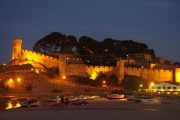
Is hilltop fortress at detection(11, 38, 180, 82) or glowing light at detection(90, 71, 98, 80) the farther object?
glowing light at detection(90, 71, 98, 80)

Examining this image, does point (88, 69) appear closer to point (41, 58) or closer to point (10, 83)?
point (41, 58)

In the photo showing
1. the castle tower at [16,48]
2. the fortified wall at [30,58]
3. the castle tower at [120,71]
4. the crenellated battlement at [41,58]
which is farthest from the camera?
the castle tower at [16,48]

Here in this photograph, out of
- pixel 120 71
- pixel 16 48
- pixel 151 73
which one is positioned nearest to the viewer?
pixel 120 71

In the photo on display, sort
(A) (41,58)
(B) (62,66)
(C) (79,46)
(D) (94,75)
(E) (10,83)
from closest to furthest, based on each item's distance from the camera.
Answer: (E) (10,83), (B) (62,66), (D) (94,75), (A) (41,58), (C) (79,46)

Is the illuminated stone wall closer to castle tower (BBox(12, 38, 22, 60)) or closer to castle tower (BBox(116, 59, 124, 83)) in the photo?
castle tower (BBox(116, 59, 124, 83))

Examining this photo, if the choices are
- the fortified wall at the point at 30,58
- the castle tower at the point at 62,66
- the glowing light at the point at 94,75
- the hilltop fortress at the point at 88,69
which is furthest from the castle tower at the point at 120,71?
the fortified wall at the point at 30,58

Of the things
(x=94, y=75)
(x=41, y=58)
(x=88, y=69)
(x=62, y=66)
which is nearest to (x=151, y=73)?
(x=94, y=75)

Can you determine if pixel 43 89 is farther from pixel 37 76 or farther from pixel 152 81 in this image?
pixel 152 81

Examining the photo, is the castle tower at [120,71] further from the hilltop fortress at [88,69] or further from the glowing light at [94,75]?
the glowing light at [94,75]

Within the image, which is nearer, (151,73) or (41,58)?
(151,73)

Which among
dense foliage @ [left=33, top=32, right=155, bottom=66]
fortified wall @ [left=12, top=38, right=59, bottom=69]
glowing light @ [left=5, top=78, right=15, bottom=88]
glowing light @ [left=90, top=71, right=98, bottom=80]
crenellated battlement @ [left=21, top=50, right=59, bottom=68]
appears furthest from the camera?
dense foliage @ [left=33, top=32, right=155, bottom=66]

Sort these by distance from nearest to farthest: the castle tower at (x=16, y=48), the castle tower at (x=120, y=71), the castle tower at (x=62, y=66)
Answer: the castle tower at (x=62, y=66), the castle tower at (x=120, y=71), the castle tower at (x=16, y=48)

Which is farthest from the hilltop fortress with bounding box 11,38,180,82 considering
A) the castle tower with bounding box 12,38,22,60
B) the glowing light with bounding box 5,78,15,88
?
the glowing light with bounding box 5,78,15,88

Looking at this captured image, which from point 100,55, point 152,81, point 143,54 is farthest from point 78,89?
point 143,54
